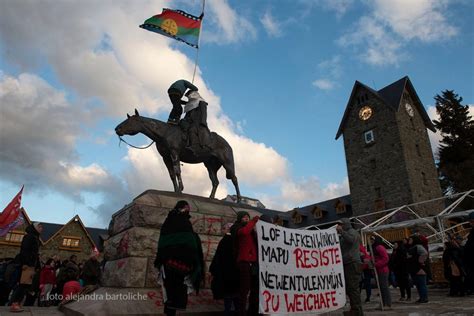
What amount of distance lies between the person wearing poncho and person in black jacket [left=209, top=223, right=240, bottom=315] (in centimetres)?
41

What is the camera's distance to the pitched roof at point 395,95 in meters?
36.0

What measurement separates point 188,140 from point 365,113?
3286cm

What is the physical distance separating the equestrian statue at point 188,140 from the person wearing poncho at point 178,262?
2.94m

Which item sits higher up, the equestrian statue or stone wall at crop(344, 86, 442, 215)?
stone wall at crop(344, 86, 442, 215)

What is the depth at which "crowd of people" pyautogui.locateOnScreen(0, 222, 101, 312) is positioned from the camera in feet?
20.2

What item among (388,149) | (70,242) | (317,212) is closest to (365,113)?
(388,149)

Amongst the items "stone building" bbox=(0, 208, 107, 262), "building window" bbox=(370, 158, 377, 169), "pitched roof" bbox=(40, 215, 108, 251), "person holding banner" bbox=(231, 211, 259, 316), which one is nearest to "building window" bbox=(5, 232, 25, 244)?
"stone building" bbox=(0, 208, 107, 262)

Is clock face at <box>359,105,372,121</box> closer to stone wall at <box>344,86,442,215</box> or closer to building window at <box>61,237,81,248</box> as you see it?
stone wall at <box>344,86,442,215</box>

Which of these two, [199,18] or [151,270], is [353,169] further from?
[151,270]

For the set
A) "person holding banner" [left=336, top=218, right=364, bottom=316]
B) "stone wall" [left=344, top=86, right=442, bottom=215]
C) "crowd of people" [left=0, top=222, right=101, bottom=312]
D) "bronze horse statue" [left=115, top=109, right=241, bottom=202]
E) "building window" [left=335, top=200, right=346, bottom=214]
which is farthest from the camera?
"building window" [left=335, top=200, right=346, bottom=214]

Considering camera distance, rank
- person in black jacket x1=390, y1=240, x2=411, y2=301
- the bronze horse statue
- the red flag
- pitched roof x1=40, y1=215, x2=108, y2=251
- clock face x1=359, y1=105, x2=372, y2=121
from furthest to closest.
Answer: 1. pitched roof x1=40, y1=215, x2=108, y2=251
2. clock face x1=359, y1=105, x2=372, y2=121
3. the red flag
4. person in black jacket x1=390, y1=240, x2=411, y2=301
5. the bronze horse statue

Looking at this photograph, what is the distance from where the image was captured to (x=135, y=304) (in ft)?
16.7

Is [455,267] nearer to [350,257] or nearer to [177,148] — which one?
[350,257]

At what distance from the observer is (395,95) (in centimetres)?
3628
